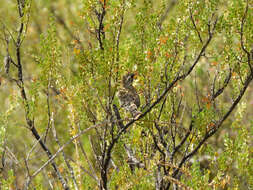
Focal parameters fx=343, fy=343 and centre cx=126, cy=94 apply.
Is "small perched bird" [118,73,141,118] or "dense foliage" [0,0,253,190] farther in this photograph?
"small perched bird" [118,73,141,118]

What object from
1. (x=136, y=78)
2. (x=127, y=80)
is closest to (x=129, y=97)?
(x=127, y=80)

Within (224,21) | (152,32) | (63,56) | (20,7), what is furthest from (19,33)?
(224,21)

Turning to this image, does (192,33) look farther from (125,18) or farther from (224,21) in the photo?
(125,18)

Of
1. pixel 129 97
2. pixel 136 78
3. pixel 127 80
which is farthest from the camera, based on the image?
pixel 129 97

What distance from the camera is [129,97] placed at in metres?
3.36

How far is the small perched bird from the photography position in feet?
10.00

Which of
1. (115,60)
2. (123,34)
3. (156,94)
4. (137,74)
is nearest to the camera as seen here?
(115,60)

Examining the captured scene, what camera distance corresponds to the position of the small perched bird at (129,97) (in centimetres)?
305

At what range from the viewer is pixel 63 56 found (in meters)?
3.15

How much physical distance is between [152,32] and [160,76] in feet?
1.53

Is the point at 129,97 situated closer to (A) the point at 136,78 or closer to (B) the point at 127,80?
(B) the point at 127,80

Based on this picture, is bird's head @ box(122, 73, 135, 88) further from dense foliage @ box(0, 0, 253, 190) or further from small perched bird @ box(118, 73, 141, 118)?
dense foliage @ box(0, 0, 253, 190)

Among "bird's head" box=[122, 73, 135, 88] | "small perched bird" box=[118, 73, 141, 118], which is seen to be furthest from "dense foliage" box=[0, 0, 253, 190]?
"bird's head" box=[122, 73, 135, 88]

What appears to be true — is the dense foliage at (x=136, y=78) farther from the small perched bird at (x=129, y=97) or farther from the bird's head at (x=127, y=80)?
the bird's head at (x=127, y=80)
